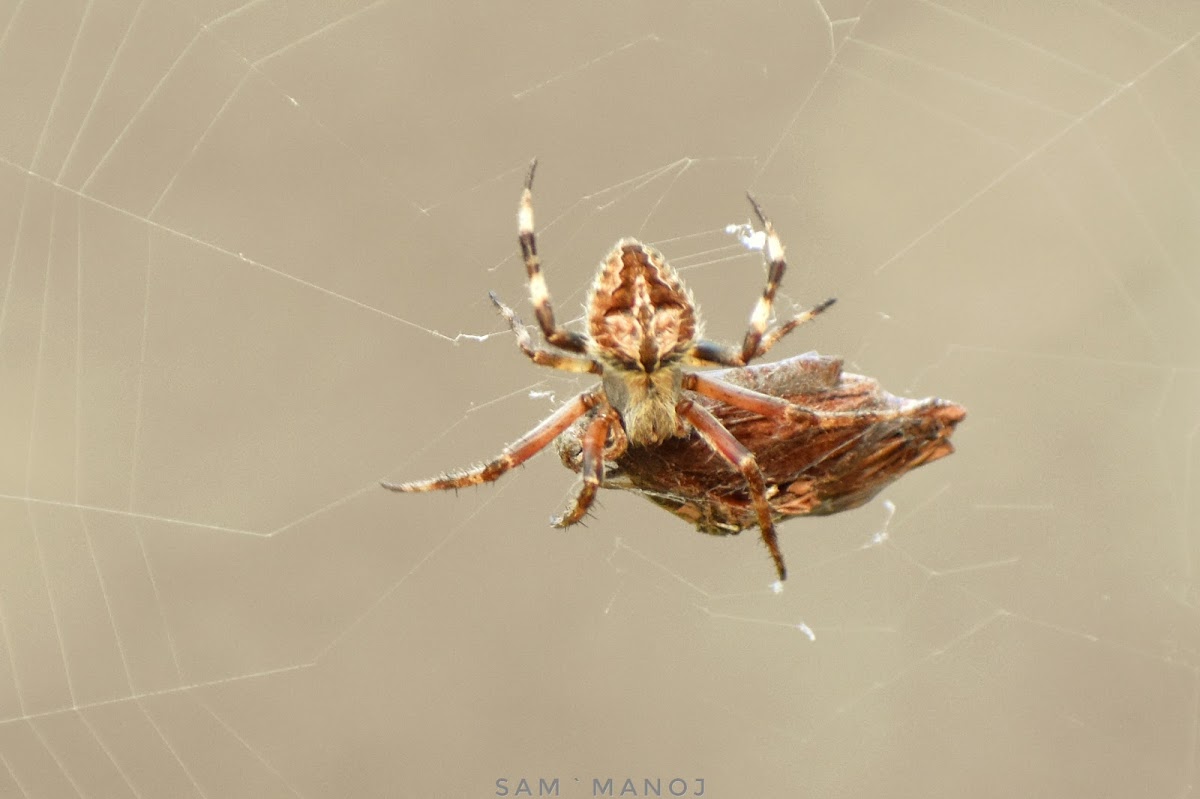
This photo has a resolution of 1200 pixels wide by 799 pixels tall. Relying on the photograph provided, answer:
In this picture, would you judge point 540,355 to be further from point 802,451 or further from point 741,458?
point 802,451

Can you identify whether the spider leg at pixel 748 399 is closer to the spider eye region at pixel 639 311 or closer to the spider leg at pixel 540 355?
the spider eye region at pixel 639 311

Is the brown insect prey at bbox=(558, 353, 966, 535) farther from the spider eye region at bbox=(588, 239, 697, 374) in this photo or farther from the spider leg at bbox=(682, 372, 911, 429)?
the spider eye region at bbox=(588, 239, 697, 374)

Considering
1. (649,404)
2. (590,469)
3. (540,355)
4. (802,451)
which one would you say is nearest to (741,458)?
(802,451)

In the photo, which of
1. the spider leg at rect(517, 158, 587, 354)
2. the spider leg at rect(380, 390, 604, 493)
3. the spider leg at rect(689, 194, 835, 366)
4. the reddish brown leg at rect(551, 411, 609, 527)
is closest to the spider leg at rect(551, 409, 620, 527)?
the reddish brown leg at rect(551, 411, 609, 527)

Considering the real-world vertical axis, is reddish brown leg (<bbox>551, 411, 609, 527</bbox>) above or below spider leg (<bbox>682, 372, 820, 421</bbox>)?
below

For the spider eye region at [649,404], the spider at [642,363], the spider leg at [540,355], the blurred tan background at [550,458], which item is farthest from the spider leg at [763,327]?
the blurred tan background at [550,458]

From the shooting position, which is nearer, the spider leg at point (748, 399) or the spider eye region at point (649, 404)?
the spider leg at point (748, 399)

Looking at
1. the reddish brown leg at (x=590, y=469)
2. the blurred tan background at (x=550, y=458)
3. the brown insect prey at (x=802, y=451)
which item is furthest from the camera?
the blurred tan background at (x=550, y=458)

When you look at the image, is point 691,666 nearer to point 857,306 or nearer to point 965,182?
point 857,306
